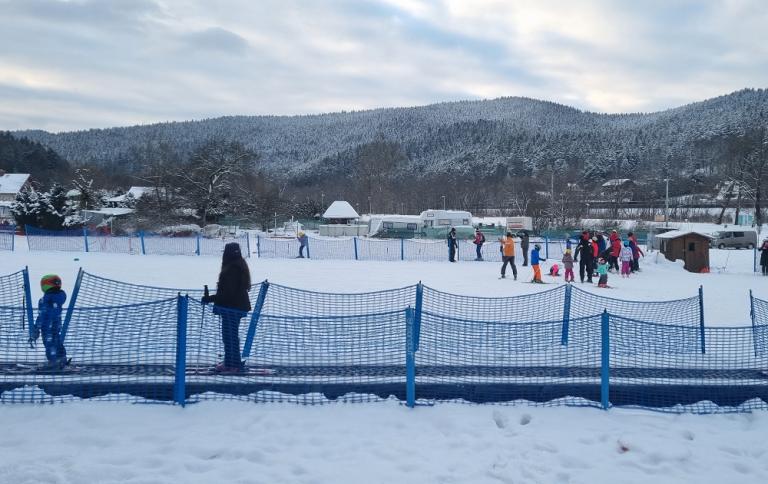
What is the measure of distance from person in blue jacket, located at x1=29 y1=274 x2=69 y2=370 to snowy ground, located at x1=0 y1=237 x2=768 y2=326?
6544 mm

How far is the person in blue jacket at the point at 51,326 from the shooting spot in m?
6.40

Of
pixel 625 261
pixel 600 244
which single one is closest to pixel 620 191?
pixel 625 261

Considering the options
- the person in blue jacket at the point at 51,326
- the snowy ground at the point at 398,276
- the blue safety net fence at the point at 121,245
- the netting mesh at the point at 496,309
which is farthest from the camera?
the blue safety net fence at the point at 121,245

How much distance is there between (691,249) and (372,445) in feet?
71.6

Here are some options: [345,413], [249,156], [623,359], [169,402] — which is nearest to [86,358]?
[169,402]

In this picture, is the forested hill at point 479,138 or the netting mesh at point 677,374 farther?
the forested hill at point 479,138

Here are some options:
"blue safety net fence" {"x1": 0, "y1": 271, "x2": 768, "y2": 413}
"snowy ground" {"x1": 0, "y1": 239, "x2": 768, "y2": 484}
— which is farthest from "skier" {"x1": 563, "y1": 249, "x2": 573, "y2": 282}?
"snowy ground" {"x1": 0, "y1": 239, "x2": 768, "y2": 484}

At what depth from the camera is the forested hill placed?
103588 millimetres

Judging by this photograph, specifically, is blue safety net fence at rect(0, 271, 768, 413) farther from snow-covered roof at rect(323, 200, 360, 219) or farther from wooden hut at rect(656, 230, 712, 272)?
snow-covered roof at rect(323, 200, 360, 219)

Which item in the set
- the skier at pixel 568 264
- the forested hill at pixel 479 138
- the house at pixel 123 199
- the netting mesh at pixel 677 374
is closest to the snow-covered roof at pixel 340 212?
the house at pixel 123 199

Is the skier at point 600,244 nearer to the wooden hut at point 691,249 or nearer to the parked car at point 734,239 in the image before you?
the wooden hut at point 691,249

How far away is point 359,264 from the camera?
22.9m

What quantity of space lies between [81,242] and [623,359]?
2672cm

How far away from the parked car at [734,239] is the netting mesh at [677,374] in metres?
33.6
